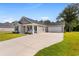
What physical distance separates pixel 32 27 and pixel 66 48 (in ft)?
4.77

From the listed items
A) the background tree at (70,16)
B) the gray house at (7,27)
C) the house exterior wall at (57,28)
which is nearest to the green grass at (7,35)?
the gray house at (7,27)

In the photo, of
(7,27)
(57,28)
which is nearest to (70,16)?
(57,28)

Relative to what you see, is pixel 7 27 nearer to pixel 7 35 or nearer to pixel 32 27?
pixel 7 35

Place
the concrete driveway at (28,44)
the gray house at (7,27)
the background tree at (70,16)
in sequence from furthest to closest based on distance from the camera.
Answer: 1. the background tree at (70,16)
2. the gray house at (7,27)
3. the concrete driveway at (28,44)

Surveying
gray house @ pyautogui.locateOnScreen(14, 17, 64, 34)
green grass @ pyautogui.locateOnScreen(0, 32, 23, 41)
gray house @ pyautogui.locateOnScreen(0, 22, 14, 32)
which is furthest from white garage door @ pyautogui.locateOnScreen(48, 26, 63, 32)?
gray house @ pyautogui.locateOnScreen(0, 22, 14, 32)

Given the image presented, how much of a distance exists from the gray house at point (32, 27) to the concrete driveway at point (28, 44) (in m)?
0.19

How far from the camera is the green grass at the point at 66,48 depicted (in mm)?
6633

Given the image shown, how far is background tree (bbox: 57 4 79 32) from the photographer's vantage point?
7.45 m

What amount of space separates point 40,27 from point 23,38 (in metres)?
0.79

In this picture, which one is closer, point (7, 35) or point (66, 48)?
point (66, 48)

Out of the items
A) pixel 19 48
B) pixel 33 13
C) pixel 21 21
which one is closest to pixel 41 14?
pixel 33 13

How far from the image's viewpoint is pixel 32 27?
7633 mm

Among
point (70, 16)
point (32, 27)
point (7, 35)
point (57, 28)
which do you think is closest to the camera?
point (7, 35)

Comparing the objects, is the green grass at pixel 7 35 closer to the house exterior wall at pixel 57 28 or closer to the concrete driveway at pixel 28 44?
the concrete driveway at pixel 28 44
